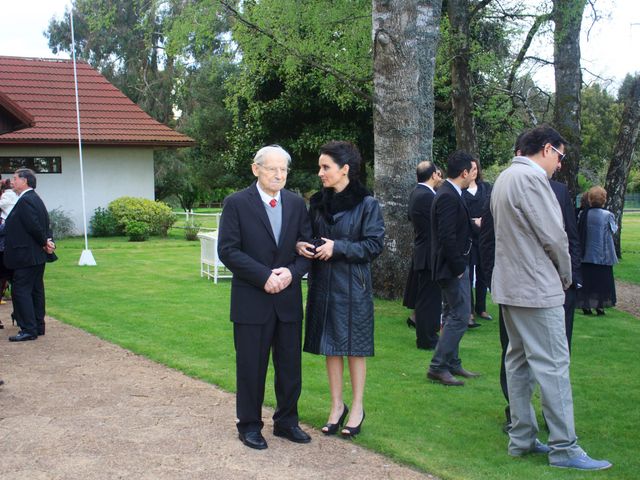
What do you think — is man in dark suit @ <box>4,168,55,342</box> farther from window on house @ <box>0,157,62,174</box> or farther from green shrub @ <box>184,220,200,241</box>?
window on house @ <box>0,157,62,174</box>

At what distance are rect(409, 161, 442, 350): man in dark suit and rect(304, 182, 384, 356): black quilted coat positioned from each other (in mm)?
3014

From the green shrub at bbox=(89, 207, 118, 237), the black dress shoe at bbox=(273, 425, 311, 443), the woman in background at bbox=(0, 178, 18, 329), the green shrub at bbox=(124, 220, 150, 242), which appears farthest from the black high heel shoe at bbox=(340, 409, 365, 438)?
the green shrub at bbox=(89, 207, 118, 237)

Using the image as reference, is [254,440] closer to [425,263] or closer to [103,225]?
[425,263]

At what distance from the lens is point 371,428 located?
5766 mm

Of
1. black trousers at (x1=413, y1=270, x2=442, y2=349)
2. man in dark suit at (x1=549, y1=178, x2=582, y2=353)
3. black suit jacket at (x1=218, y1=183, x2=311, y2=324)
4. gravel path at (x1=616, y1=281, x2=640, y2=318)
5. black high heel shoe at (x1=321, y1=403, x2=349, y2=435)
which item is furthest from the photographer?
gravel path at (x1=616, y1=281, x2=640, y2=318)

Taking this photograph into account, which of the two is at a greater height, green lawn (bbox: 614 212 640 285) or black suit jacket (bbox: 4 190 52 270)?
black suit jacket (bbox: 4 190 52 270)

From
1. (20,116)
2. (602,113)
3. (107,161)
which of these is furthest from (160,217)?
(602,113)

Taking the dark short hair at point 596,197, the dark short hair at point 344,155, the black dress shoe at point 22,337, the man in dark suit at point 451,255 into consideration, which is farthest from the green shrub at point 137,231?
the dark short hair at point 344,155

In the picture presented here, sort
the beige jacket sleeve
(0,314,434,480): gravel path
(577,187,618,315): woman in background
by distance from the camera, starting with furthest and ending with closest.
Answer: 1. (577,187,618,315): woman in background
2. (0,314,434,480): gravel path
3. the beige jacket sleeve

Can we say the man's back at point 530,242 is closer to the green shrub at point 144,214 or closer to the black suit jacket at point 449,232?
the black suit jacket at point 449,232

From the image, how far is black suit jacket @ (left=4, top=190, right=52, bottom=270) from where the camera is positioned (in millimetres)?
8969

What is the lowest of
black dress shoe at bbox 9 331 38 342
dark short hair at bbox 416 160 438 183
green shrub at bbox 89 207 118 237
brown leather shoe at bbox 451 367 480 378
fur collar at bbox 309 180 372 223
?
brown leather shoe at bbox 451 367 480 378

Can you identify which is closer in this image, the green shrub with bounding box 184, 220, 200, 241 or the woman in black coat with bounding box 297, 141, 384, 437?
the woman in black coat with bounding box 297, 141, 384, 437

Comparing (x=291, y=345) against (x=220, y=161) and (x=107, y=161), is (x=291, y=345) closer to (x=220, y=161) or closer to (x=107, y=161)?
(x=107, y=161)
